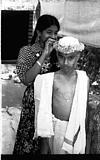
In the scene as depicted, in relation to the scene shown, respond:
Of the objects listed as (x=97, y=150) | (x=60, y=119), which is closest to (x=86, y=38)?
(x=60, y=119)

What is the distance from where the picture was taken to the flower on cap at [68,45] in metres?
4.18

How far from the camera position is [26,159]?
4.43 meters

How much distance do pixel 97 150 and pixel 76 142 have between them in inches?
9.7

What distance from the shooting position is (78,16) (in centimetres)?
436

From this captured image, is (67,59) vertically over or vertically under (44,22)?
under

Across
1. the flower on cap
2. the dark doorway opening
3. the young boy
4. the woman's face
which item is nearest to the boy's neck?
the young boy

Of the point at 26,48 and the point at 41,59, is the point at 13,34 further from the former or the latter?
the point at 41,59

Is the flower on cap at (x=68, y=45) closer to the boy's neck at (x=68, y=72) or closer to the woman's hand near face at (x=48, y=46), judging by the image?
the woman's hand near face at (x=48, y=46)

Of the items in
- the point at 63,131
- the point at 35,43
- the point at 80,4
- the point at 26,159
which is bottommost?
the point at 26,159

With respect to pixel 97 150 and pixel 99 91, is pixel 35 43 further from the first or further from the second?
pixel 97 150

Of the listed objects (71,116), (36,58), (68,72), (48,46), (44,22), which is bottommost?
(71,116)

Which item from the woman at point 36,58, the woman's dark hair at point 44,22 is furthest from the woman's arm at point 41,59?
the woman's dark hair at point 44,22

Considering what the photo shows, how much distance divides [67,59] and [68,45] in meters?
0.13

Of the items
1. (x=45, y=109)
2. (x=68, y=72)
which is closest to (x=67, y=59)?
(x=68, y=72)
